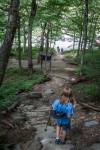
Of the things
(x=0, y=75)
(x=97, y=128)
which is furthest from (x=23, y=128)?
(x=97, y=128)

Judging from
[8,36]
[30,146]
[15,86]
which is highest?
[8,36]

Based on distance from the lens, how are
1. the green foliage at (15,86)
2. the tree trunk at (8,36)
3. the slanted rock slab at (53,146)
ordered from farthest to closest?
the green foliage at (15,86)
the tree trunk at (8,36)
the slanted rock slab at (53,146)

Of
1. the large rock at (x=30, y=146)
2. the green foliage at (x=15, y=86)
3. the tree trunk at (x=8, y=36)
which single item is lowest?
the large rock at (x=30, y=146)

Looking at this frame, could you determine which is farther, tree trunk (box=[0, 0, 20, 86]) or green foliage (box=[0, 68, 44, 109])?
green foliage (box=[0, 68, 44, 109])

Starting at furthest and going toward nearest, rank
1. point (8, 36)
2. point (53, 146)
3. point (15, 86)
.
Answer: point (15, 86), point (8, 36), point (53, 146)

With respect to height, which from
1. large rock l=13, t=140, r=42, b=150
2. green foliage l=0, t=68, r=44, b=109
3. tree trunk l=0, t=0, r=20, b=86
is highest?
tree trunk l=0, t=0, r=20, b=86

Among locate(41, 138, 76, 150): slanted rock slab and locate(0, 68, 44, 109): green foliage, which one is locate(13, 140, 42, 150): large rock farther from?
locate(0, 68, 44, 109): green foliage

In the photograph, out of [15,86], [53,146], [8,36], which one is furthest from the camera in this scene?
[15,86]

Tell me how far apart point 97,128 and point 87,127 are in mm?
306

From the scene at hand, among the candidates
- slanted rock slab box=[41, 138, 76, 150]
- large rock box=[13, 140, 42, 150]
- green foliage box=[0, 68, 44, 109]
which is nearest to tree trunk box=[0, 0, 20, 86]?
large rock box=[13, 140, 42, 150]

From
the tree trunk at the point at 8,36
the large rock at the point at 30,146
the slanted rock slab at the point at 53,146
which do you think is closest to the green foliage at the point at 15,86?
the tree trunk at the point at 8,36

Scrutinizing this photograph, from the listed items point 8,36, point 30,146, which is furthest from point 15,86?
point 30,146

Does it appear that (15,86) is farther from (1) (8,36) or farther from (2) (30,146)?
(2) (30,146)

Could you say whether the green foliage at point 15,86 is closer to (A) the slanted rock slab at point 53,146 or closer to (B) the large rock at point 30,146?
(B) the large rock at point 30,146
